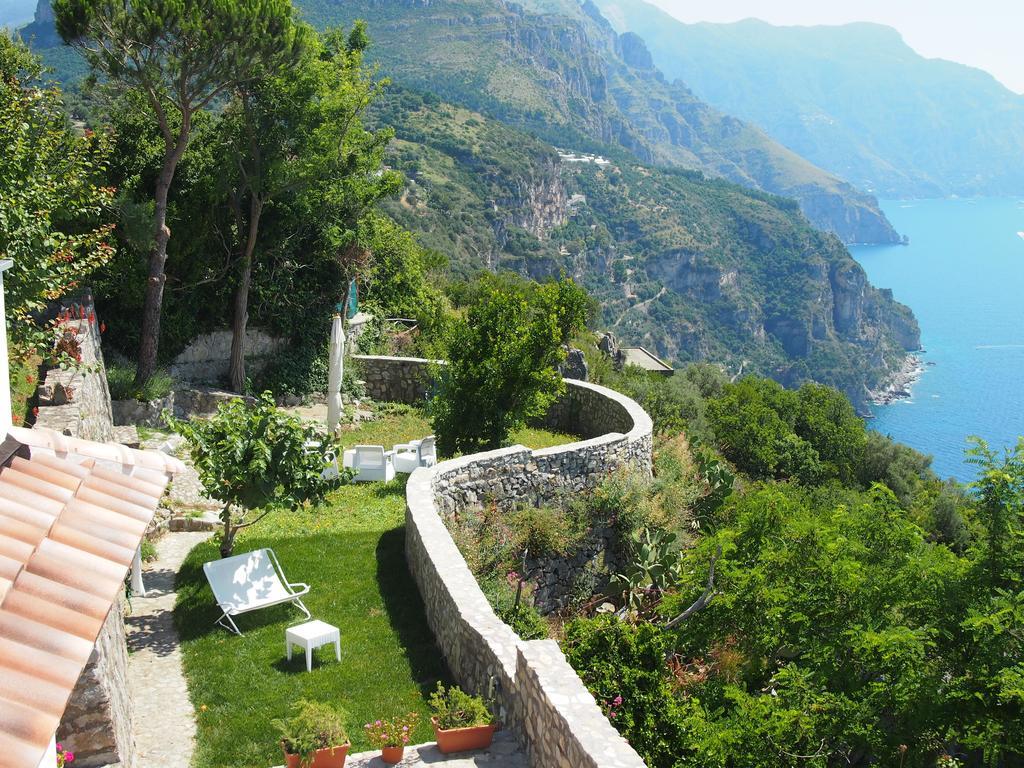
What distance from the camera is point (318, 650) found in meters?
9.09

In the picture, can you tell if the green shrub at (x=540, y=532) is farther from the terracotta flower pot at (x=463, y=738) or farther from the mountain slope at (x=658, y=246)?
the mountain slope at (x=658, y=246)

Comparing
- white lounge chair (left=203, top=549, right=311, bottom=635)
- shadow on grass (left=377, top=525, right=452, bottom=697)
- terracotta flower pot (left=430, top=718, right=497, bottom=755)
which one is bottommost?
shadow on grass (left=377, top=525, right=452, bottom=697)

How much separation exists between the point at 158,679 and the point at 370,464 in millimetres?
6921

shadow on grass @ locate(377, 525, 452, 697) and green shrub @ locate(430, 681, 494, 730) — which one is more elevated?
green shrub @ locate(430, 681, 494, 730)

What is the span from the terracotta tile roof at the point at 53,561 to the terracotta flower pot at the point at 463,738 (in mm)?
3382

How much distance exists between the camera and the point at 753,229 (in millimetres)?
181250

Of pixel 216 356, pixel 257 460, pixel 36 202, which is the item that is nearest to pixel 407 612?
pixel 257 460

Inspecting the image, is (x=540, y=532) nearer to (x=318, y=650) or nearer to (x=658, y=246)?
(x=318, y=650)

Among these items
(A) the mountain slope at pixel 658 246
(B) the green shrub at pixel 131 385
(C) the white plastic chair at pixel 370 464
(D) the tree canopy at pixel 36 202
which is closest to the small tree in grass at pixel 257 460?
(D) the tree canopy at pixel 36 202

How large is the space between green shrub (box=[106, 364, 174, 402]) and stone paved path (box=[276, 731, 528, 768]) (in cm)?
1181

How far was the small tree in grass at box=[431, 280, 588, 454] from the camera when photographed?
15961 mm

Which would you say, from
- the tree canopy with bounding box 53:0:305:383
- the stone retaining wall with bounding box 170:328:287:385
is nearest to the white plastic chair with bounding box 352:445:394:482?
the tree canopy with bounding box 53:0:305:383

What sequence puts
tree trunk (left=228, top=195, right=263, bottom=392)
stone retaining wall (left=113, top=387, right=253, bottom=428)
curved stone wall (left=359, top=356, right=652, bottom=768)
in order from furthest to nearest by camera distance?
tree trunk (left=228, top=195, right=263, bottom=392) → stone retaining wall (left=113, top=387, right=253, bottom=428) → curved stone wall (left=359, top=356, right=652, bottom=768)

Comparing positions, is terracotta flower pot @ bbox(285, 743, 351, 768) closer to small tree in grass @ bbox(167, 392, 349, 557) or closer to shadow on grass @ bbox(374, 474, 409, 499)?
small tree in grass @ bbox(167, 392, 349, 557)
